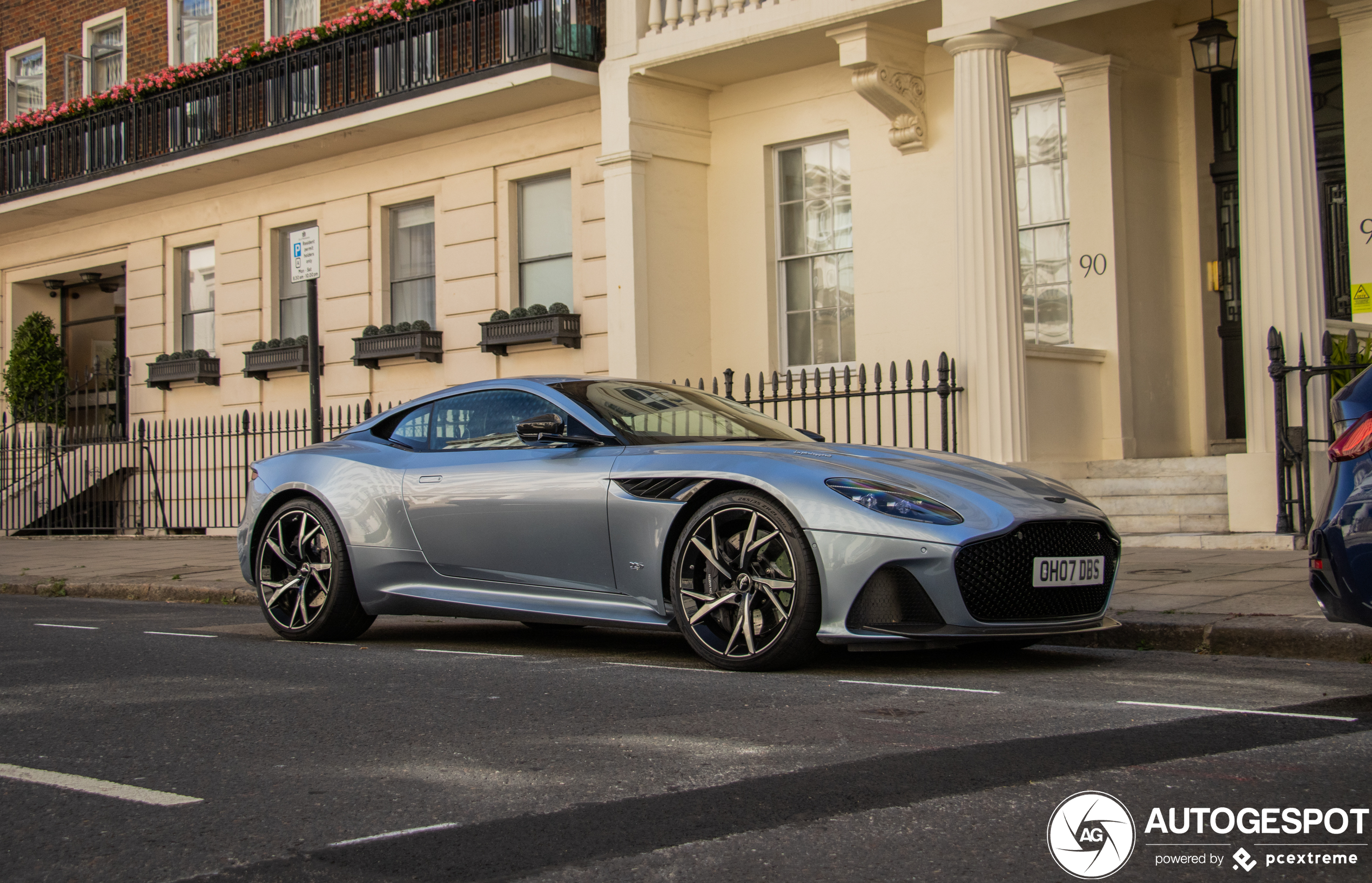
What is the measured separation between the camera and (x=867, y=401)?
1449 cm

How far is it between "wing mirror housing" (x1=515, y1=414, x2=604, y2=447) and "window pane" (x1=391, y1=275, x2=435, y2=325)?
39.1 ft

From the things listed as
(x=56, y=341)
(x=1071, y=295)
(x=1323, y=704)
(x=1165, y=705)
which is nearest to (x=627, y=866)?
(x=1165, y=705)

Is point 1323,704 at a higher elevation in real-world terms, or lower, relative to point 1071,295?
lower

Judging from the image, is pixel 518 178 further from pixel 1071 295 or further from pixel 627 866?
pixel 627 866

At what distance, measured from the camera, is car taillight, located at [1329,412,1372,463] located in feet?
16.0

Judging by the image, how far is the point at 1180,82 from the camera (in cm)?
1355

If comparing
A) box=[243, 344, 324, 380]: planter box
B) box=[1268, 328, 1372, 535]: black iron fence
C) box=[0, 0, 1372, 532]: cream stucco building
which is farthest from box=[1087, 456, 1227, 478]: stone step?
box=[243, 344, 324, 380]: planter box

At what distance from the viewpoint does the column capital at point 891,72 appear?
13578 mm

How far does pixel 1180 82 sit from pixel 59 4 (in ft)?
60.5

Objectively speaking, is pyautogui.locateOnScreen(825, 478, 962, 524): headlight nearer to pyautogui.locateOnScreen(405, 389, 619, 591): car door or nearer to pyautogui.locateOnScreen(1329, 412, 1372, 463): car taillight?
pyautogui.locateOnScreen(405, 389, 619, 591): car door

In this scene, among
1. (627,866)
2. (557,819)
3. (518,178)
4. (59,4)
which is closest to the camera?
(627,866)

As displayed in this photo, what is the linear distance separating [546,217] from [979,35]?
21.6 ft
